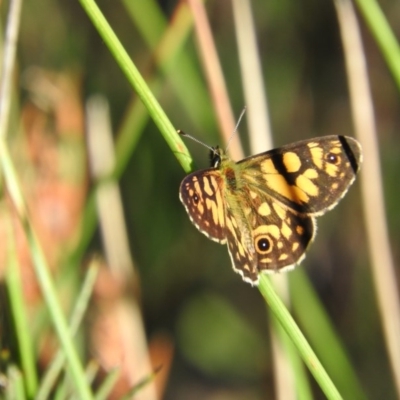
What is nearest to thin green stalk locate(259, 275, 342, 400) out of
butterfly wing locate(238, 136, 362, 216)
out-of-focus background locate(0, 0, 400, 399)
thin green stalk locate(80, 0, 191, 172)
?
thin green stalk locate(80, 0, 191, 172)

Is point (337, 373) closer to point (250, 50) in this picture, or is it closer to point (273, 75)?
point (250, 50)

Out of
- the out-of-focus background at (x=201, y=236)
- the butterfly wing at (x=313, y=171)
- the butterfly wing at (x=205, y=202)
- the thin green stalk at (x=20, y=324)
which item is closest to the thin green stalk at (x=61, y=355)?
the thin green stalk at (x=20, y=324)

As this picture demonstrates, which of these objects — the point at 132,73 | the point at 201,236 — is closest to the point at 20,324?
the point at 132,73

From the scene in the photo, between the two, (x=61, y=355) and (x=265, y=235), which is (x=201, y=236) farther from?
→ (x=61, y=355)

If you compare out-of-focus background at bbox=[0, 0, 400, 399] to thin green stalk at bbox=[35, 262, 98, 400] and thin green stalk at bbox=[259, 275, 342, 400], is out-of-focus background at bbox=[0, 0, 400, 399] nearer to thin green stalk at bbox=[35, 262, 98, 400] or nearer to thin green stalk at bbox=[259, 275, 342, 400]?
thin green stalk at bbox=[35, 262, 98, 400]

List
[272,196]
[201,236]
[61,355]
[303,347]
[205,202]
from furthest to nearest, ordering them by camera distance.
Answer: [201,236] < [272,196] < [205,202] < [61,355] < [303,347]

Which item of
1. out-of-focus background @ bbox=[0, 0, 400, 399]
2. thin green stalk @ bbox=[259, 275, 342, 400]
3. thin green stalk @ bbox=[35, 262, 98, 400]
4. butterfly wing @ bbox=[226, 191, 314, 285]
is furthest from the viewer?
out-of-focus background @ bbox=[0, 0, 400, 399]

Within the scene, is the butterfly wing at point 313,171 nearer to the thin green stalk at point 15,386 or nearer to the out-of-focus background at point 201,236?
the thin green stalk at point 15,386

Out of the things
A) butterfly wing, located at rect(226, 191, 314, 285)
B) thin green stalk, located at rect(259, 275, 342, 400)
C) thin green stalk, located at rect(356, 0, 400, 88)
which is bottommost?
thin green stalk, located at rect(259, 275, 342, 400)
